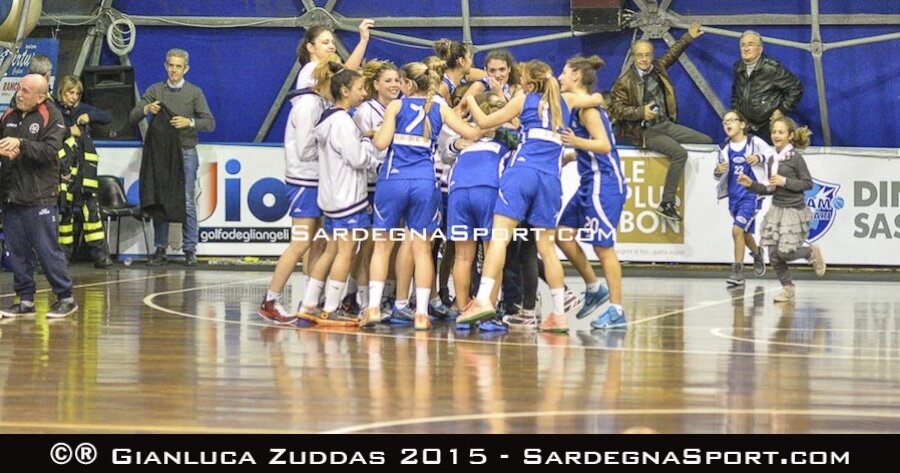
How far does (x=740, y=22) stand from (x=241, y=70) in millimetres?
6919

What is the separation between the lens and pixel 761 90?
19.0m

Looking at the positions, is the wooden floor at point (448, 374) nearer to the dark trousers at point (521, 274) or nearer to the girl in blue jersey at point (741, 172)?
the dark trousers at point (521, 274)

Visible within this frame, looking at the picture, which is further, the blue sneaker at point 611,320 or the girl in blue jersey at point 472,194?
the blue sneaker at point 611,320

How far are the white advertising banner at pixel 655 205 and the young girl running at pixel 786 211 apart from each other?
9.62 ft

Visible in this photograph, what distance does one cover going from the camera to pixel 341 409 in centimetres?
783

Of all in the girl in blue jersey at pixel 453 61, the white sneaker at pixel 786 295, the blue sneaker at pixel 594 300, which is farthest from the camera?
the white sneaker at pixel 786 295

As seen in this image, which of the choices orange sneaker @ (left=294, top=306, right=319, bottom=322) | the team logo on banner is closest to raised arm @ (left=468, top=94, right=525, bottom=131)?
orange sneaker @ (left=294, top=306, right=319, bottom=322)

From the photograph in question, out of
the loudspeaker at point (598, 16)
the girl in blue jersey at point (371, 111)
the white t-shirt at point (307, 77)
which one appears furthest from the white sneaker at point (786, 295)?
the loudspeaker at point (598, 16)

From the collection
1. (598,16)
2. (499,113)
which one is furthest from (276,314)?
(598,16)

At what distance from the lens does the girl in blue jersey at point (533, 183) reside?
38.0 ft

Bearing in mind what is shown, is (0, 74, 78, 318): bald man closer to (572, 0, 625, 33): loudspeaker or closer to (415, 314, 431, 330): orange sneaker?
(415, 314, 431, 330): orange sneaker

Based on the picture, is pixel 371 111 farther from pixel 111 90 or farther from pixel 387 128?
pixel 111 90
